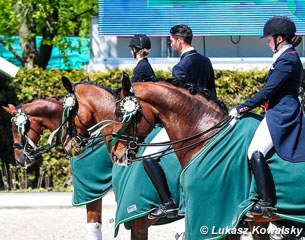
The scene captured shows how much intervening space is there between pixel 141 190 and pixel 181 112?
147 centimetres

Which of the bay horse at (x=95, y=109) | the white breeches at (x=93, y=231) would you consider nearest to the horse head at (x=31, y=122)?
the bay horse at (x=95, y=109)

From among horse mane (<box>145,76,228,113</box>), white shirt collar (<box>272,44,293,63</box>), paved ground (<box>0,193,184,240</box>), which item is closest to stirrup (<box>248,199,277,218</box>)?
horse mane (<box>145,76,228,113</box>)

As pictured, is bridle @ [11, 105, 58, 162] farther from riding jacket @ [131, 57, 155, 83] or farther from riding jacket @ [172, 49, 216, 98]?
riding jacket @ [172, 49, 216, 98]

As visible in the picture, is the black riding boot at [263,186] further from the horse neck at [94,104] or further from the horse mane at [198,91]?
the horse neck at [94,104]

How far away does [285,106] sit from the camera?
691 centimetres

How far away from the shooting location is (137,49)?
921 cm

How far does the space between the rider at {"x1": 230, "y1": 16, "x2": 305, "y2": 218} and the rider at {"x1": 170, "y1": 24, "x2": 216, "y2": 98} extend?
0.97 m

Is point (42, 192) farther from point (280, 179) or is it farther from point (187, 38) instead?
point (280, 179)

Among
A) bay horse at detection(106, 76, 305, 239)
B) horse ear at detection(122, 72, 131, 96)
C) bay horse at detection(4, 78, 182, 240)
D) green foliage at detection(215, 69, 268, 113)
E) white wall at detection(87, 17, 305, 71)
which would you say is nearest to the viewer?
bay horse at detection(106, 76, 305, 239)

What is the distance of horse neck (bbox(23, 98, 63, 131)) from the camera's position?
9.19m

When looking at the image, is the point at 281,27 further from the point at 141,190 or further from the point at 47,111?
the point at 47,111

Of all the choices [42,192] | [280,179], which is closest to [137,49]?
[280,179]

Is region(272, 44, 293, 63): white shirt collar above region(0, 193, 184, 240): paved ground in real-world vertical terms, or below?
above

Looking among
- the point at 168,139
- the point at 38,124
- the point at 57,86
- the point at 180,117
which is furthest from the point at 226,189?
the point at 57,86
